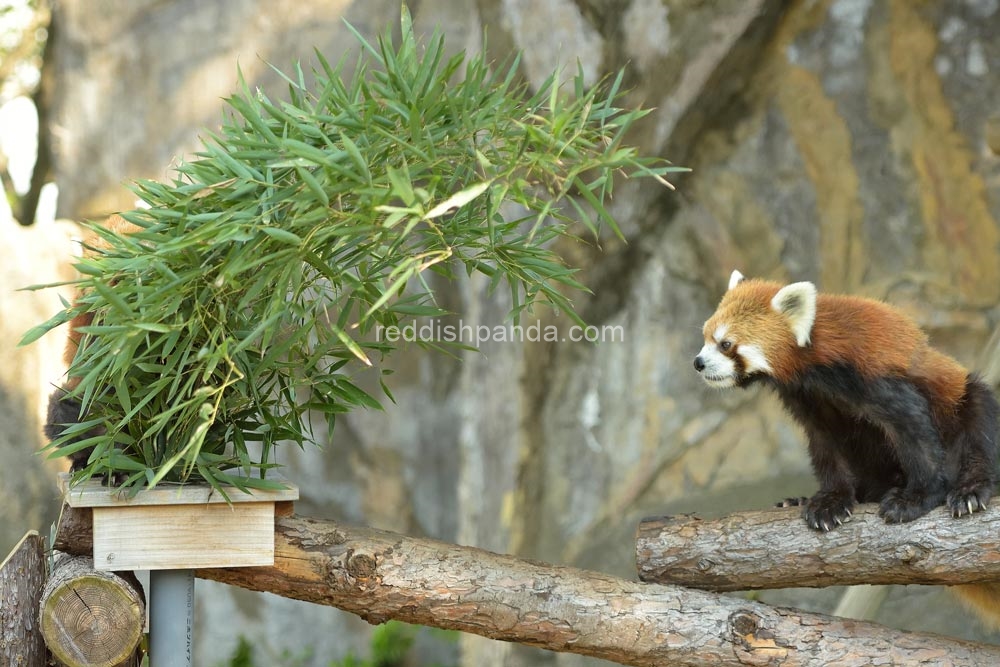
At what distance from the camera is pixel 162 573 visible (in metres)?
2.27

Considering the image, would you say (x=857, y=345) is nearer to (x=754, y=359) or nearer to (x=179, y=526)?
(x=754, y=359)

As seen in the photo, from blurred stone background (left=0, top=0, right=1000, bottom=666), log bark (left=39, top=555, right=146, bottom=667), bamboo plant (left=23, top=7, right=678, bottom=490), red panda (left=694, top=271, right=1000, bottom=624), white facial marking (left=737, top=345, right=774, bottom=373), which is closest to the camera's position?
bamboo plant (left=23, top=7, right=678, bottom=490)

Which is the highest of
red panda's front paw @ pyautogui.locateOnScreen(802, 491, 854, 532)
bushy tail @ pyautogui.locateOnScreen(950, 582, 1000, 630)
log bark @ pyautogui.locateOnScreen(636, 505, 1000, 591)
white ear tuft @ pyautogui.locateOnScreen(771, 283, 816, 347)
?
white ear tuft @ pyautogui.locateOnScreen(771, 283, 816, 347)

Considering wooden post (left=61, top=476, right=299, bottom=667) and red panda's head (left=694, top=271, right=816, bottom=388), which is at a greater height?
red panda's head (left=694, top=271, right=816, bottom=388)

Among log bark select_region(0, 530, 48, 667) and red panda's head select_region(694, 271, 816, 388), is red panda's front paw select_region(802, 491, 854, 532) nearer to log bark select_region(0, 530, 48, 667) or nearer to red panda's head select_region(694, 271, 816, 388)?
red panda's head select_region(694, 271, 816, 388)

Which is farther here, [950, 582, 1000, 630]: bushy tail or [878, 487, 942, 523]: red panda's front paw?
[950, 582, 1000, 630]: bushy tail

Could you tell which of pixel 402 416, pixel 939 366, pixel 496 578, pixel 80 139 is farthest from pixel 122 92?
pixel 939 366

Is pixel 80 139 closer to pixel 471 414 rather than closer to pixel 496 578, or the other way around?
pixel 471 414

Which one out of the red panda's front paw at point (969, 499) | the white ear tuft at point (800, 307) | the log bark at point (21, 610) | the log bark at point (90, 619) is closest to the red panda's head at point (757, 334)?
the white ear tuft at point (800, 307)

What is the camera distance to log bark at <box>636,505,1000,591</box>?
87.0 inches

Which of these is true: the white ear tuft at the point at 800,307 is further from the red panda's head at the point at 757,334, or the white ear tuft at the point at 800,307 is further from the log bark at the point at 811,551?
the log bark at the point at 811,551

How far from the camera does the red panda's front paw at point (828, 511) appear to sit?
2340mm

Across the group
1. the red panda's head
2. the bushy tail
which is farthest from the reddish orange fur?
the bushy tail

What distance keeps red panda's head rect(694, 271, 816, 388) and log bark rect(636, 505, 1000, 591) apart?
1.23 feet
